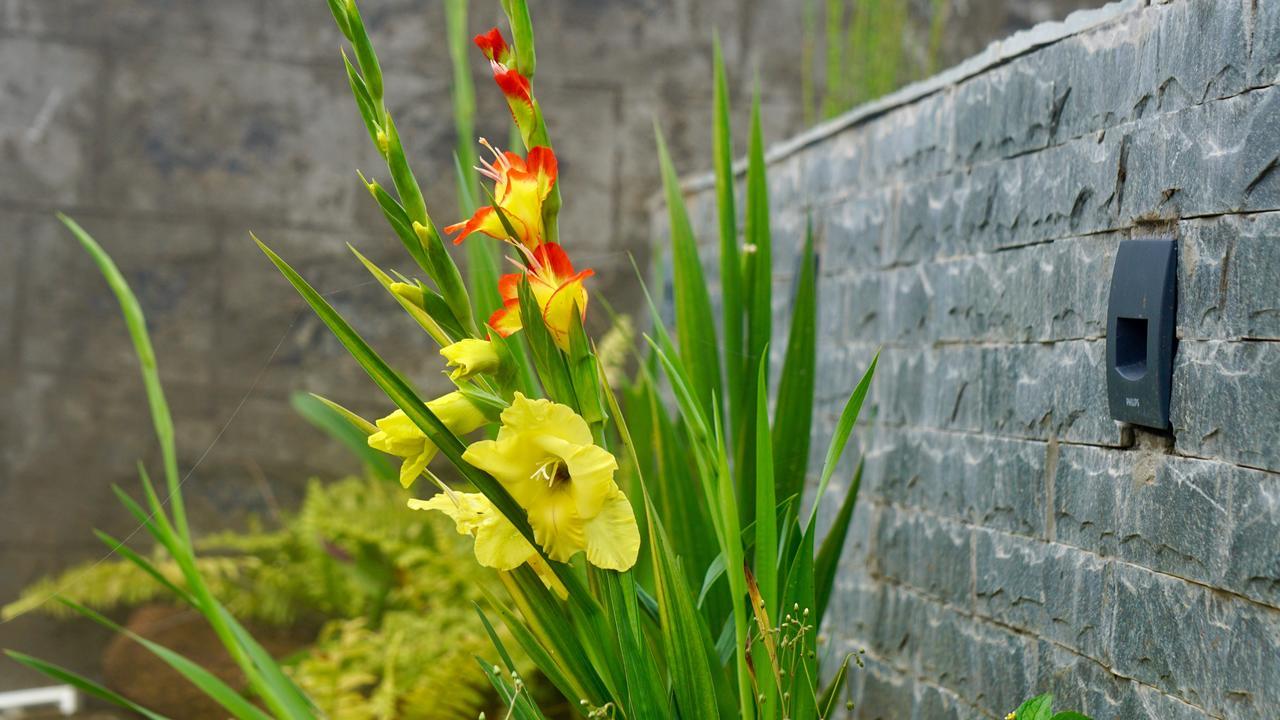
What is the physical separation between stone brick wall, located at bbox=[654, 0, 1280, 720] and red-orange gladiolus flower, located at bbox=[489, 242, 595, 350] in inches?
19.1

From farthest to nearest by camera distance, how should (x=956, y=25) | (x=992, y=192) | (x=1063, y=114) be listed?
(x=956, y=25), (x=992, y=192), (x=1063, y=114)

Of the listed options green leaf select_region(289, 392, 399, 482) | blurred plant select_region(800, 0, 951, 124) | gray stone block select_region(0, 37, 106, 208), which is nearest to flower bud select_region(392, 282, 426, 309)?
green leaf select_region(289, 392, 399, 482)

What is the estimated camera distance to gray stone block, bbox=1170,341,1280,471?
78 cm

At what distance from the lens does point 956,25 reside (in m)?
2.47

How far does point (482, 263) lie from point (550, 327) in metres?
0.51

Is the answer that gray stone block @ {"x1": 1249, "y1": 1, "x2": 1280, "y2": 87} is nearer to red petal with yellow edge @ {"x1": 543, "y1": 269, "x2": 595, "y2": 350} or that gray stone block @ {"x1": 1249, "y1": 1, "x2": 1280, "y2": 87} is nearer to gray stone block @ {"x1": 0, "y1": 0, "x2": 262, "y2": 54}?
red petal with yellow edge @ {"x1": 543, "y1": 269, "x2": 595, "y2": 350}

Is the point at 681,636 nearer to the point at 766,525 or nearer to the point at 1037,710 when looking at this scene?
the point at 766,525

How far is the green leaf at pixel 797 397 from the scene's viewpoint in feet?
4.08

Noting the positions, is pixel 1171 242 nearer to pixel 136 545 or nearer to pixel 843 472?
pixel 843 472

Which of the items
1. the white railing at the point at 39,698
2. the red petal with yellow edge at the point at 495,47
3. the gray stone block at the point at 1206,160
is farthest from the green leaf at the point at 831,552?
the white railing at the point at 39,698

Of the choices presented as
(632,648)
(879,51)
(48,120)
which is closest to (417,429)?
(632,648)

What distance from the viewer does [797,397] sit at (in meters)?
1.29

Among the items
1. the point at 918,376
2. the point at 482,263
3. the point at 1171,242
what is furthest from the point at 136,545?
the point at 1171,242

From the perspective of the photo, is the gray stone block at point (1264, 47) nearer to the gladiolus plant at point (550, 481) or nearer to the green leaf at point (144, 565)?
the gladiolus plant at point (550, 481)
